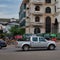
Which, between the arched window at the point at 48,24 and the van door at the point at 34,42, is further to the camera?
the arched window at the point at 48,24

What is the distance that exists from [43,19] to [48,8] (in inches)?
154

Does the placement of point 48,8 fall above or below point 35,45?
above

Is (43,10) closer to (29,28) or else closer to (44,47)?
(29,28)

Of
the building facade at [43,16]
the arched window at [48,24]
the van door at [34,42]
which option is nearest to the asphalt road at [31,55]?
the van door at [34,42]

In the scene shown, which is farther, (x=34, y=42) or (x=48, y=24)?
(x=48, y=24)

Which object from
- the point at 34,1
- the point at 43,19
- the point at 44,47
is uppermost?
the point at 34,1

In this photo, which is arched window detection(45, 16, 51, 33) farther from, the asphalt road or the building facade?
the asphalt road

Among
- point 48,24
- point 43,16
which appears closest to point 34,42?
point 43,16

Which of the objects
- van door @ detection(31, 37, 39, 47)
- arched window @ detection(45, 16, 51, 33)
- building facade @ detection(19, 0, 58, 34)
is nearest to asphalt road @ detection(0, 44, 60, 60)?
van door @ detection(31, 37, 39, 47)

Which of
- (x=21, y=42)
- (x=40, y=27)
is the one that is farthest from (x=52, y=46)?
(x=40, y=27)

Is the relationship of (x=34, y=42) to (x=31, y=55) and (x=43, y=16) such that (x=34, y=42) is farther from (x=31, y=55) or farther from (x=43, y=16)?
(x=43, y=16)

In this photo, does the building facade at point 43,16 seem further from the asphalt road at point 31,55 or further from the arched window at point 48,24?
the asphalt road at point 31,55

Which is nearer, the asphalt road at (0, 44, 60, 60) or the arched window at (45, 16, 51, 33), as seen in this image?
the asphalt road at (0, 44, 60, 60)

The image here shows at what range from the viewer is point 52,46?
108ft
